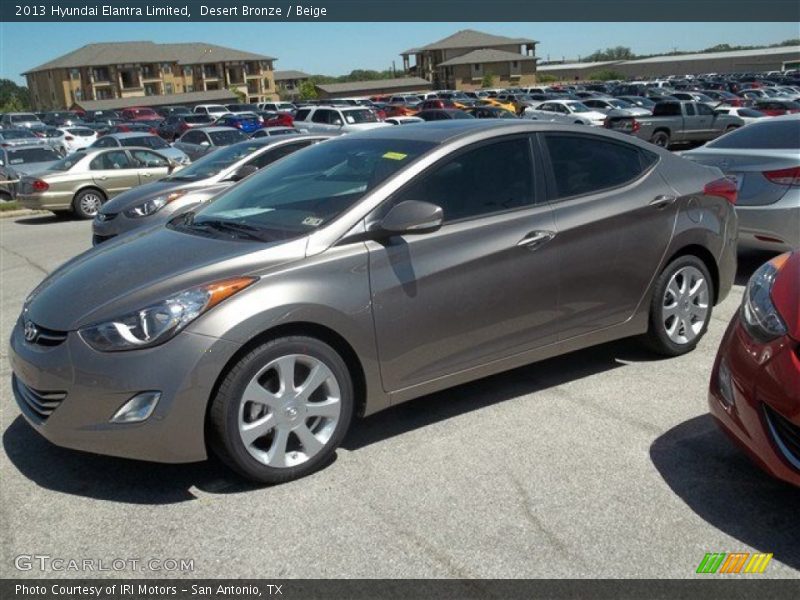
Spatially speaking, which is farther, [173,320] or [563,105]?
[563,105]

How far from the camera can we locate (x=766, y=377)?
126 inches

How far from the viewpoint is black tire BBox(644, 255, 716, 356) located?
5.04 m

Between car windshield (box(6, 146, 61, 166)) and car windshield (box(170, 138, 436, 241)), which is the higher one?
car windshield (box(170, 138, 436, 241))

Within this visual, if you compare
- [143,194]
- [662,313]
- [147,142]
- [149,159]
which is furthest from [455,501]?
[147,142]

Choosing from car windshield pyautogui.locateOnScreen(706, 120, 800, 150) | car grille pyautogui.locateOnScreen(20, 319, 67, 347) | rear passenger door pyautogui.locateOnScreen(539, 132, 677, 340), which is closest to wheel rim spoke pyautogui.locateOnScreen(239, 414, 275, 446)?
car grille pyautogui.locateOnScreen(20, 319, 67, 347)

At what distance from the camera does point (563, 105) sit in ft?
112

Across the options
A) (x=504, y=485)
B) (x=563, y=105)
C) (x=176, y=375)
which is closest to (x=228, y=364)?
(x=176, y=375)

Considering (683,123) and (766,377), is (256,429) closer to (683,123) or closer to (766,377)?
(766,377)

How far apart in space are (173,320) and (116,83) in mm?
98140

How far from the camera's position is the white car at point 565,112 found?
31.1m

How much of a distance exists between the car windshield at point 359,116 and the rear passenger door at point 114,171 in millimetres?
13444

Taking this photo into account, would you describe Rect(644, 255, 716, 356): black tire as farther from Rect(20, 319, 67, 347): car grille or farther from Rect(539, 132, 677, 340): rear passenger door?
Rect(20, 319, 67, 347): car grille

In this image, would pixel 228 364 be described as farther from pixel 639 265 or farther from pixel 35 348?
pixel 639 265

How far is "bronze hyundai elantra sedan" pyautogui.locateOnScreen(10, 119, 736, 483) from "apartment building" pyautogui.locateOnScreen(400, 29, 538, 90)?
308 feet
